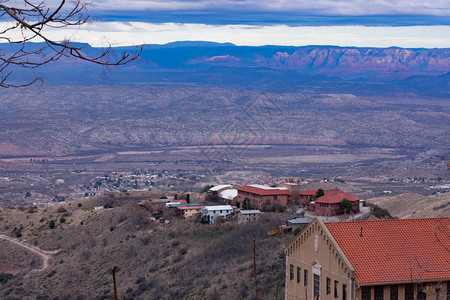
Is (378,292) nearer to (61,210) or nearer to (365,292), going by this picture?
(365,292)

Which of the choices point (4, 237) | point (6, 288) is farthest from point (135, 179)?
point (6, 288)

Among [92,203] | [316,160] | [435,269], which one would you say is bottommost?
[316,160]

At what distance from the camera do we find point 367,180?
464 feet

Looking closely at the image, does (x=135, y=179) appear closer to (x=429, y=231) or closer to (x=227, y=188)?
(x=227, y=188)

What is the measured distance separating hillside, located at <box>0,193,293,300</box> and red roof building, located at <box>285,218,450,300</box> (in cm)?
1226

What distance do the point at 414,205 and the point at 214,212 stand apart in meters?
34.3

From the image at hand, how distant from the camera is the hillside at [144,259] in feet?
136

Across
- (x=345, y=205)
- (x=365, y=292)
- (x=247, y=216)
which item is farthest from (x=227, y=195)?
(x=365, y=292)

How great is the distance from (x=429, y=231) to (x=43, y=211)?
5541 centimetres

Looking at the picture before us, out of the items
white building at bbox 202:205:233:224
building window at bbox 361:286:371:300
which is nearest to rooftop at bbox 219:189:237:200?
white building at bbox 202:205:233:224

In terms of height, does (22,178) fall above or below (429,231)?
below

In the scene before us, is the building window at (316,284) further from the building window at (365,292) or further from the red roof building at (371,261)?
the building window at (365,292)

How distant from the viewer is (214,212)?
56.1m

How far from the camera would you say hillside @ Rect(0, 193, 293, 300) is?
4144cm
